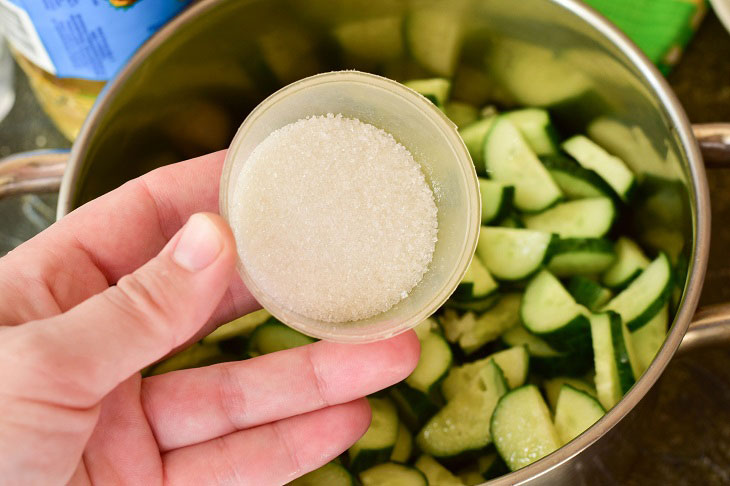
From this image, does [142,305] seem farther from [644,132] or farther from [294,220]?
[644,132]

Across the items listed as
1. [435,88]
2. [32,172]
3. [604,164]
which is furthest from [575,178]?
[32,172]

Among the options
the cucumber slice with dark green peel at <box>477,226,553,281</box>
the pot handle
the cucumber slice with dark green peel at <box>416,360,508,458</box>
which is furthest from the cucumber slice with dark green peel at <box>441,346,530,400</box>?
the pot handle

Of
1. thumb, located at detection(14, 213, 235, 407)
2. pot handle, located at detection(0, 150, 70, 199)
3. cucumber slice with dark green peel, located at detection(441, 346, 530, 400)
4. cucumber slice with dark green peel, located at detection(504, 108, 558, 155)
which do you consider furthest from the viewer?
cucumber slice with dark green peel, located at detection(504, 108, 558, 155)

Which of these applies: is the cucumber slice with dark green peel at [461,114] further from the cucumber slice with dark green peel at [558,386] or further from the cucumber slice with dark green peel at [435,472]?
the cucumber slice with dark green peel at [435,472]

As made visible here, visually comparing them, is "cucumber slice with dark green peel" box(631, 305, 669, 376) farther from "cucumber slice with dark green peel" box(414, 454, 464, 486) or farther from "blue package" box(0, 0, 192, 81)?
"blue package" box(0, 0, 192, 81)

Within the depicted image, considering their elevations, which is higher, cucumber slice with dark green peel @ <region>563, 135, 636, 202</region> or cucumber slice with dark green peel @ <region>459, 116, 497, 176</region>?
cucumber slice with dark green peel @ <region>459, 116, 497, 176</region>

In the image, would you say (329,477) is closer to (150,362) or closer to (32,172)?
(150,362)
